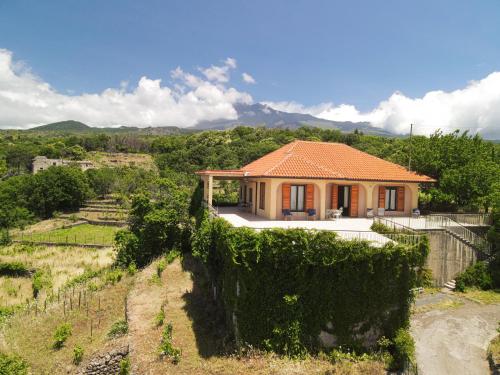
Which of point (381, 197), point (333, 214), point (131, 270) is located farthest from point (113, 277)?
point (381, 197)

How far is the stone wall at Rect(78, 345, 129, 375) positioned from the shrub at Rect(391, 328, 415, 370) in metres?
11.0

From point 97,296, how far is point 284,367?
14660 mm

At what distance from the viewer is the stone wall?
13836 mm

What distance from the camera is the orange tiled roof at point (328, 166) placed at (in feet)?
65.6

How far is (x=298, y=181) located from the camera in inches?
790

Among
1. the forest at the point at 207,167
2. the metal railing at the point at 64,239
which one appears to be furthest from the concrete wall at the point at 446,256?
the metal railing at the point at 64,239

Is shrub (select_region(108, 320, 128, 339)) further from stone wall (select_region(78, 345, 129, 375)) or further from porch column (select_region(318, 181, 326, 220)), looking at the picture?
porch column (select_region(318, 181, 326, 220))

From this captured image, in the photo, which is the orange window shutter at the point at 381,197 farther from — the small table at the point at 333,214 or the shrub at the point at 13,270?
the shrub at the point at 13,270

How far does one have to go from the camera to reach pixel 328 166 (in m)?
22.1

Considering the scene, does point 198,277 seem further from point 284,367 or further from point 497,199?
point 497,199

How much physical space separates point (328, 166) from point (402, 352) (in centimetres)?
1269

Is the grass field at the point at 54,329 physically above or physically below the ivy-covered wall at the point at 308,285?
below

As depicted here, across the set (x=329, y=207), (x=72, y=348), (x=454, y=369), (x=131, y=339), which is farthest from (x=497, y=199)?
(x=72, y=348)

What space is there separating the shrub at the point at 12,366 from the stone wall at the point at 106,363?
2.43 meters
